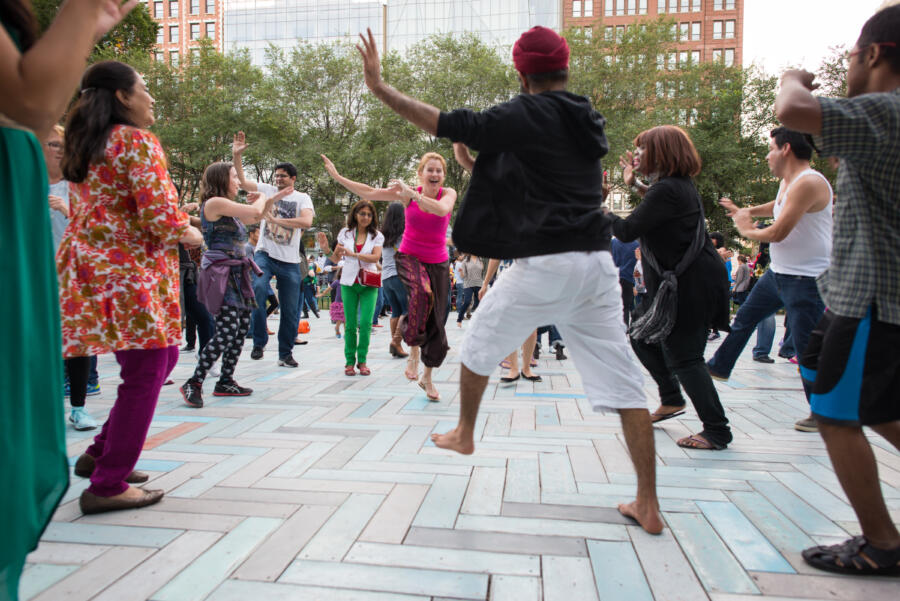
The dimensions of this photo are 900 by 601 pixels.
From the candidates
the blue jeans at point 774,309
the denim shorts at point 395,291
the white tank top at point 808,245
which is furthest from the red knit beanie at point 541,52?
the denim shorts at point 395,291

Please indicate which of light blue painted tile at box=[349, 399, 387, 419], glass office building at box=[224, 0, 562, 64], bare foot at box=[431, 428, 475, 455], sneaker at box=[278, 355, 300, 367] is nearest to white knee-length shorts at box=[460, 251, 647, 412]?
bare foot at box=[431, 428, 475, 455]

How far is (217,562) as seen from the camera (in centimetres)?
192

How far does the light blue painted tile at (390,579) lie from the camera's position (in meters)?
1.75

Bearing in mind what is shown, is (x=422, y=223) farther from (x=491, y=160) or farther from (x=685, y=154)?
(x=491, y=160)

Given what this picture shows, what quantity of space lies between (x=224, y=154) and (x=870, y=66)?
32839 mm

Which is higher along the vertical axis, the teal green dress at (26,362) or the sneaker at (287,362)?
the teal green dress at (26,362)

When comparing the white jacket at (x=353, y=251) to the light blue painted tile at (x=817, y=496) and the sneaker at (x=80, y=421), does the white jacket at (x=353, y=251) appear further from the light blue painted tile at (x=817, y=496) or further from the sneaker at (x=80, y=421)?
the light blue painted tile at (x=817, y=496)

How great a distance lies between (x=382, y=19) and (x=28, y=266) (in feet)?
212

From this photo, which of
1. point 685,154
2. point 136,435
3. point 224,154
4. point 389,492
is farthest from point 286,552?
point 224,154

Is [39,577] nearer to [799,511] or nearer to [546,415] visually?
[799,511]

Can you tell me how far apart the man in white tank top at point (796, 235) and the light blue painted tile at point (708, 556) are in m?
1.65

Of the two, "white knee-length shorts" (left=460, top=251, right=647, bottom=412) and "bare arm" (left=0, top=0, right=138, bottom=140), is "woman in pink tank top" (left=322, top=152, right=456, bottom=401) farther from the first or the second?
"bare arm" (left=0, top=0, right=138, bottom=140)

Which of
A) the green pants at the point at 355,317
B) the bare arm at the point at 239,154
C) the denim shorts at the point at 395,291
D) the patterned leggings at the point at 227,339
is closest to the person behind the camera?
the bare arm at the point at 239,154

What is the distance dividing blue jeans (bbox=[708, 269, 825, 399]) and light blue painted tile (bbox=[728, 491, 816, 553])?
1.56 metres
